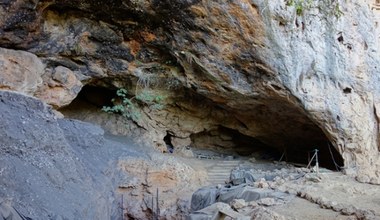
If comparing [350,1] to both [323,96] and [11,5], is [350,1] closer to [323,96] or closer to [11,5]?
[323,96]

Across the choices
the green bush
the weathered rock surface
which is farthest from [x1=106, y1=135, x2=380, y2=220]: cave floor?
the green bush

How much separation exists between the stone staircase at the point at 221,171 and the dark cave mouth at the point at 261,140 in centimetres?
Result: 201

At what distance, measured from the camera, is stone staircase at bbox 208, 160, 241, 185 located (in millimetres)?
10617

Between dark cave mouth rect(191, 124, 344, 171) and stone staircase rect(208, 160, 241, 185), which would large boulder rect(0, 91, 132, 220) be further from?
dark cave mouth rect(191, 124, 344, 171)

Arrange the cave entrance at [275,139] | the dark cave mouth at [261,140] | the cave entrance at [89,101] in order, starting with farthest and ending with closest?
the dark cave mouth at [261,140] → the cave entrance at [89,101] → the cave entrance at [275,139]

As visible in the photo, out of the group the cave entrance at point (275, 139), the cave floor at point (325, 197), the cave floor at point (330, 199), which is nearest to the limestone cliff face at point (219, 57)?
the cave entrance at point (275, 139)

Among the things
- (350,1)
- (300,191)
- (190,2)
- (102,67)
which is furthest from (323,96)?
(102,67)

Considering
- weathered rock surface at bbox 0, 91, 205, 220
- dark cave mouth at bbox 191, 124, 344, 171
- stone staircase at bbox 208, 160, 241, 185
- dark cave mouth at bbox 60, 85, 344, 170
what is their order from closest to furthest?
weathered rock surface at bbox 0, 91, 205, 220
stone staircase at bbox 208, 160, 241, 185
dark cave mouth at bbox 60, 85, 344, 170
dark cave mouth at bbox 191, 124, 344, 171

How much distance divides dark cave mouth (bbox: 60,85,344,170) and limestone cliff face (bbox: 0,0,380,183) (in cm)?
63

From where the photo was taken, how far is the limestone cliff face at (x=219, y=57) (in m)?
8.44

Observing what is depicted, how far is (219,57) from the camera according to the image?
946cm

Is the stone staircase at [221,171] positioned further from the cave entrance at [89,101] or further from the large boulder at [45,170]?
the cave entrance at [89,101]

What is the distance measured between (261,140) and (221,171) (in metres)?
3.23

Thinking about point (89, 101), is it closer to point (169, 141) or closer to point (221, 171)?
point (169, 141)
